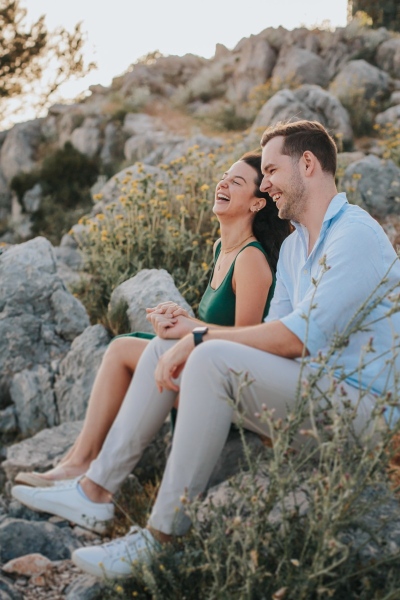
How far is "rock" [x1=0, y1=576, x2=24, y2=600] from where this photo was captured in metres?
2.56

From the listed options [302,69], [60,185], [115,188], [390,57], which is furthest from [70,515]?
[302,69]

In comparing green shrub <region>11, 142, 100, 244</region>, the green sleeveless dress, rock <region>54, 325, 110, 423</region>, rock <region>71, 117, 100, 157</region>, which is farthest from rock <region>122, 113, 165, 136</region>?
the green sleeveless dress

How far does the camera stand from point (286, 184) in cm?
285

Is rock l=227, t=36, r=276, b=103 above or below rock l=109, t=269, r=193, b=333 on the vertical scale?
above

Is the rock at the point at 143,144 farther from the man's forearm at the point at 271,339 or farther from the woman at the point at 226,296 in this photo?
the man's forearm at the point at 271,339

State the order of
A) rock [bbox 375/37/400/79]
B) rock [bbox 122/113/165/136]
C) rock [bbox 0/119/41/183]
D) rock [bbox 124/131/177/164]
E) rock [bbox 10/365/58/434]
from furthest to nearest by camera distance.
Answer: rock [bbox 0/119/41/183], rock [bbox 375/37/400/79], rock [bbox 122/113/165/136], rock [bbox 124/131/177/164], rock [bbox 10/365/58/434]

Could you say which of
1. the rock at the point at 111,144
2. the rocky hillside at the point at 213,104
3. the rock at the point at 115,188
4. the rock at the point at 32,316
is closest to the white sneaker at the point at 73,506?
the rock at the point at 32,316

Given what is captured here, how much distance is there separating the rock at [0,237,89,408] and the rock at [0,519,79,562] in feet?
5.87

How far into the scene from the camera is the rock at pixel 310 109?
1204 cm

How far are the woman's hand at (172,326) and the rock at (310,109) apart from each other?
9466 mm

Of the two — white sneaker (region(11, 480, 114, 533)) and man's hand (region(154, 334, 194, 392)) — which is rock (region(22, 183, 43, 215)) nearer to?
white sneaker (region(11, 480, 114, 533))

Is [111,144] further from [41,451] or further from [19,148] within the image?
[41,451]

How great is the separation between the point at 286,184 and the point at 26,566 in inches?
69.8

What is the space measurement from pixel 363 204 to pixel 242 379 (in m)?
5.05
